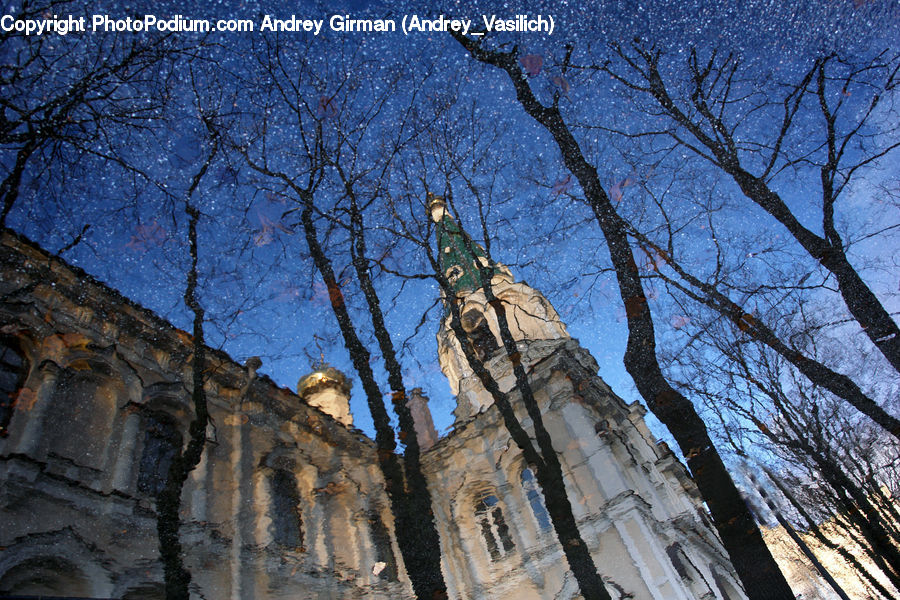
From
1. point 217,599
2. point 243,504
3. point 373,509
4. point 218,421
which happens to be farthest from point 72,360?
point 373,509

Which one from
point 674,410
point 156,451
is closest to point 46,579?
point 156,451

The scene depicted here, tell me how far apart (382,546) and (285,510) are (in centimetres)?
380

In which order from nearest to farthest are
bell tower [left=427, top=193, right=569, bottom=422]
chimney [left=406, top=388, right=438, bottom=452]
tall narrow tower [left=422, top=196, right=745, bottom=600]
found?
tall narrow tower [left=422, top=196, right=745, bottom=600], bell tower [left=427, top=193, right=569, bottom=422], chimney [left=406, top=388, right=438, bottom=452]

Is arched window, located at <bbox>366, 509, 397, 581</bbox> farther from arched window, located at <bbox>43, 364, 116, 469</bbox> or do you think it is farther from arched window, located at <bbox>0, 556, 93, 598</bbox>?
arched window, located at <bbox>0, 556, 93, 598</bbox>

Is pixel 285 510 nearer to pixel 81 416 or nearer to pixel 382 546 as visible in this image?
pixel 382 546

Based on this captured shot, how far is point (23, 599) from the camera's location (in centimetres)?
571

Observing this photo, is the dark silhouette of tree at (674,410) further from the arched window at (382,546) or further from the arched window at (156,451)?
the arched window at (382,546)

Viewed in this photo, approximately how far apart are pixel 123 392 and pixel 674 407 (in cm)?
1125

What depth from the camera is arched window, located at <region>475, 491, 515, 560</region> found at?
15812 mm

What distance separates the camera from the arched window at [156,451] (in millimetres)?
10844

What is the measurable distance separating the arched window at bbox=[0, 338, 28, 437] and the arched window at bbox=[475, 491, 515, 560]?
12.6 metres

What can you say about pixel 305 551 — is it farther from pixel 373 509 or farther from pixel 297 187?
pixel 297 187

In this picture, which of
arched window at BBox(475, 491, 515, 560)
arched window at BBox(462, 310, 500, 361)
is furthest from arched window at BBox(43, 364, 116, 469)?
arched window at BBox(462, 310, 500, 361)

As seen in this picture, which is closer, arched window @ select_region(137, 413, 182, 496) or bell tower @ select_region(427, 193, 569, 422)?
arched window @ select_region(137, 413, 182, 496)
